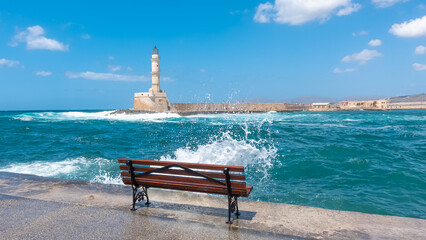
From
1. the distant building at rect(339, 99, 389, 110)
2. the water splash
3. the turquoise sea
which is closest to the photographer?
the turquoise sea

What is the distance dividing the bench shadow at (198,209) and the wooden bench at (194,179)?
0.29 feet

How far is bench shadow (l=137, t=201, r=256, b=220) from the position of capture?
11.0 feet

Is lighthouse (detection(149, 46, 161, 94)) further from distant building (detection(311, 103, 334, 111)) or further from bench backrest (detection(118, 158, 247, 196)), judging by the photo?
distant building (detection(311, 103, 334, 111))

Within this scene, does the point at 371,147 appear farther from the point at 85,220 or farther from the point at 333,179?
the point at 85,220

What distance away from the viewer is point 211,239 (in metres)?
2.74

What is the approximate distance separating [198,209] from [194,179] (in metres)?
0.50

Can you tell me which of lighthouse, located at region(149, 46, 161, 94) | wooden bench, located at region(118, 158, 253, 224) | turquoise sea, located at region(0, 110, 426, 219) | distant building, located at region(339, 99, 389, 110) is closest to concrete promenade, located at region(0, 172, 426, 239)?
wooden bench, located at region(118, 158, 253, 224)

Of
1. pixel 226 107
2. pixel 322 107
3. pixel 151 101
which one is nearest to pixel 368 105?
pixel 322 107

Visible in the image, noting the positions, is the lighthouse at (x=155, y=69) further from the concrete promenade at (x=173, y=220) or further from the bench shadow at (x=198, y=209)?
the bench shadow at (x=198, y=209)

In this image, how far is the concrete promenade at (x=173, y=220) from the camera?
2.85 meters

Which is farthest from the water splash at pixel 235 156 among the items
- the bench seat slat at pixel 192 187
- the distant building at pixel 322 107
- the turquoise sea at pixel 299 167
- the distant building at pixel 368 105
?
the distant building at pixel 368 105

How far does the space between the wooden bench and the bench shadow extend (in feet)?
0.29

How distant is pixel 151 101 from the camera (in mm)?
52719

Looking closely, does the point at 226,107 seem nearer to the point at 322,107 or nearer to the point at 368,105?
the point at 322,107
